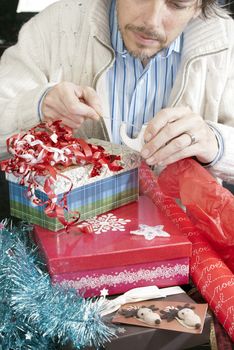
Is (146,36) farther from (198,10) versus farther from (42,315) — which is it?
(42,315)

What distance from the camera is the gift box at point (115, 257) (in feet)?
2.44

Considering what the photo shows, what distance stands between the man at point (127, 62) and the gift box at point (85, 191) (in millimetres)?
281

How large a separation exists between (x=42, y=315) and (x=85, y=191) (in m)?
0.25

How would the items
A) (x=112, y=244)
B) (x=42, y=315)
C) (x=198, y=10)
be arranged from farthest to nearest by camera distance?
1. (x=198, y=10)
2. (x=112, y=244)
3. (x=42, y=315)

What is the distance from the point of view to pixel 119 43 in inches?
53.6

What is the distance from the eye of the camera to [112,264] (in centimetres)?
76

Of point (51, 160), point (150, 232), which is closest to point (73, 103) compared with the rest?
point (51, 160)

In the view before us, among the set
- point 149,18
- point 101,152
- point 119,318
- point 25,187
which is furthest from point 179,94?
point 119,318

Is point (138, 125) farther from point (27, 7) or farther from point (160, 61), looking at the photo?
point (27, 7)

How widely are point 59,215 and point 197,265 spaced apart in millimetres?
223

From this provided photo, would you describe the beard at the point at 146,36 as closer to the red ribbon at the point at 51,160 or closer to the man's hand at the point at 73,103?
the man's hand at the point at 73,103

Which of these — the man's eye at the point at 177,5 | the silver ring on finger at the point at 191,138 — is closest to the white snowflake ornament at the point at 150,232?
the silver ring on finger at the point at 191,138

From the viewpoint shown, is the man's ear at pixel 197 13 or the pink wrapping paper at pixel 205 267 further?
the man's ear at pixel 197 13

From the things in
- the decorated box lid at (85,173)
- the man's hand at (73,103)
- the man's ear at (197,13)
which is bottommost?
the decorated box lid at (85,173)
